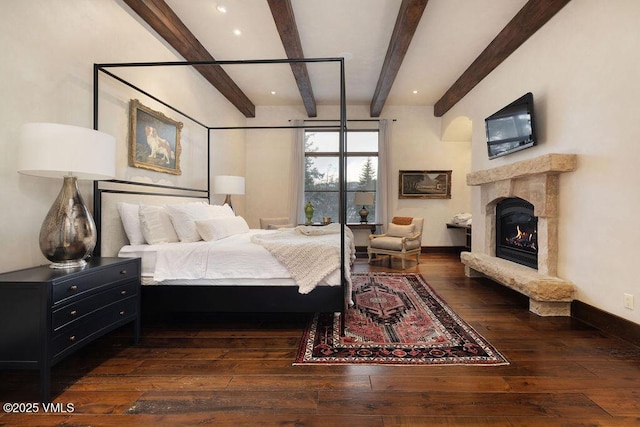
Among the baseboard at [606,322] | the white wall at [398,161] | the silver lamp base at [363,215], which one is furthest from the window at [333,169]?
the baseboard at [606,322]

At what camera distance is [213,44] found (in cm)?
372

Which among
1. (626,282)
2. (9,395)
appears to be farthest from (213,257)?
(626,282)

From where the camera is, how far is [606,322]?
2.32m

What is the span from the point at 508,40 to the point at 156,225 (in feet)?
14.2

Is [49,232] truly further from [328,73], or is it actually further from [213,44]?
[328,73]

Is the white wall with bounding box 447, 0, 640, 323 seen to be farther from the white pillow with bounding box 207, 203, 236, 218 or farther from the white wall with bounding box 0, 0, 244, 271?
the white wall with bounding box 0, 0, 244, 271

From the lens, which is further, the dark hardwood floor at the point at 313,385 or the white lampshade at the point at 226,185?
the white lampshade at the point at 226,185

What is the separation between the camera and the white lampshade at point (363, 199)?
5.74 meters

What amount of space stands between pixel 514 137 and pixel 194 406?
394 centimetres

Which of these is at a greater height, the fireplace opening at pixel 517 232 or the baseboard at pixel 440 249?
the fireplace opening at pixel 517 232

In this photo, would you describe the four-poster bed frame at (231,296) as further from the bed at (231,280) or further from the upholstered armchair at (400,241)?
the upholstered armchair at (400,241)

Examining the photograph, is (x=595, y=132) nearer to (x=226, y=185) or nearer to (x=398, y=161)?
(x=398, y=161)

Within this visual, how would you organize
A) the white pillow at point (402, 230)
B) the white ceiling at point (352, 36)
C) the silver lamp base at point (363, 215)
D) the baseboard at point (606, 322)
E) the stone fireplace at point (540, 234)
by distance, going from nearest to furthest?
the baseboard at point (606, 322) → the stone fireplace at point (540, 234) → the white ceiling at point (352, 36) → the white pillow at point (402, 230) → the silver lamp base at point (363, 215)

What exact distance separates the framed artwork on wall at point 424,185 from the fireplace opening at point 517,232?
211 cm
